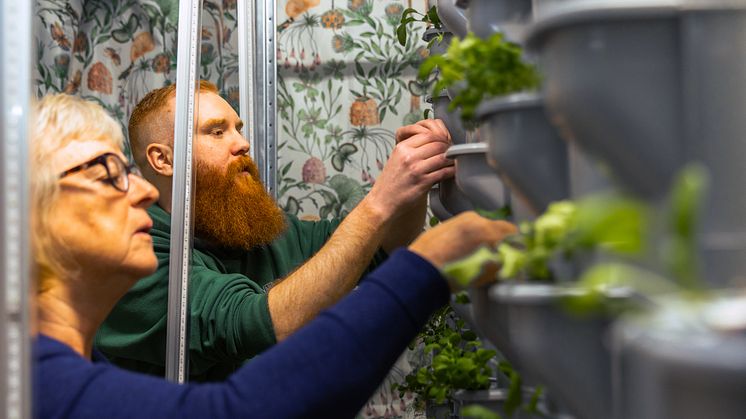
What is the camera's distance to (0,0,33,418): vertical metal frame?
0.59 meters

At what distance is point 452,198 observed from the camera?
1.09 metres

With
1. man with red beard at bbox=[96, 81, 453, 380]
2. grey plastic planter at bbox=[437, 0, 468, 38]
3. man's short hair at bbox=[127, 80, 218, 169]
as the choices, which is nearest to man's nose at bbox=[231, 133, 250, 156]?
man with red beard at bbox=[96, 81, 453, 380]

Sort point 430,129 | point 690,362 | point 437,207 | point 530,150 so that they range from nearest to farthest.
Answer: point 690,362 → point 530,150 → point 437,207 → point 430,129

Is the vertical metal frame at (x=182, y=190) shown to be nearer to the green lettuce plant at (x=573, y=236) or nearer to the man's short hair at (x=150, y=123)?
the man's short hair at (x=150, y=123)

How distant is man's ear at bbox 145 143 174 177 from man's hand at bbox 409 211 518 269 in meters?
0.94

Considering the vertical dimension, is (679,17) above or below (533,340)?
above

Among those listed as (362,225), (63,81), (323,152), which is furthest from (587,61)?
(323,152)

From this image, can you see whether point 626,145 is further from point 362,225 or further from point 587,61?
point 362,225

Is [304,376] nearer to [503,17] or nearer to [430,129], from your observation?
[503,17]

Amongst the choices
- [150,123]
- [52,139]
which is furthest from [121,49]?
[52,139]

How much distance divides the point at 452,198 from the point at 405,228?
443 mm

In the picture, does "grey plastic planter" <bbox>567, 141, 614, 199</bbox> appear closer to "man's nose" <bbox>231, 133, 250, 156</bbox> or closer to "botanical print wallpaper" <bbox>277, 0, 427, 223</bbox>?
"man's nose" <bbox>231, 133, 250, 156</bbox>

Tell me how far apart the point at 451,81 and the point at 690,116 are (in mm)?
210

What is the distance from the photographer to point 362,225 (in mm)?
1391
